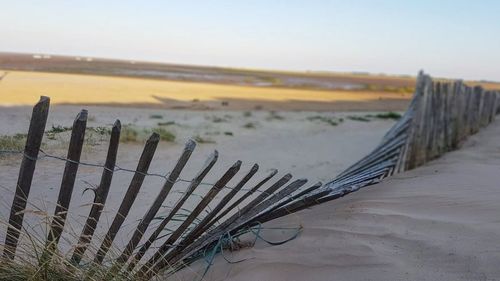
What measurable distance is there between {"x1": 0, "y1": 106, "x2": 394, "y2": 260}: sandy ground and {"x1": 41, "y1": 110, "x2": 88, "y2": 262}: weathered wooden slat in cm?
18

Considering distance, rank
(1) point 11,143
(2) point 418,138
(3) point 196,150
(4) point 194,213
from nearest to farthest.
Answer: (4) point 194,213 < (1) point 11,143 < (2) point 418,138 < (3) point 196,150

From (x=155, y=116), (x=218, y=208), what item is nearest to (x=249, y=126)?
(x=155, y=116)

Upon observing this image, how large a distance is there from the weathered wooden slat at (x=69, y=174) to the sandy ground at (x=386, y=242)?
913 millimetres

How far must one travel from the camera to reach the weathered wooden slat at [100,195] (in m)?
3.09

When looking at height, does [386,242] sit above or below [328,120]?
above

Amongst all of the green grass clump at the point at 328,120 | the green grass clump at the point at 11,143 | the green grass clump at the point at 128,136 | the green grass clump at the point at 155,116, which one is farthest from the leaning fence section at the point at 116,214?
the green grass clump at the point at 328,120

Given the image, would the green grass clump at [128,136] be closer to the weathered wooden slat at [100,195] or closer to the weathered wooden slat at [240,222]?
the weathered wooden slat at [240,222]

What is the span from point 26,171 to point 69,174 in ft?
0.76

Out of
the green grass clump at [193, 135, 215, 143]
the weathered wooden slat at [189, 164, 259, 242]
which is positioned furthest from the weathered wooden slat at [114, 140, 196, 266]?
the green grass clump at [193, 135, 215, 143]

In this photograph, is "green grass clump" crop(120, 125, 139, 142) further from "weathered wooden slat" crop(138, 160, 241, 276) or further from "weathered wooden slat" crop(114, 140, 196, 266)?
"weathered wooden slat" crop(114, 140, 196, 266)

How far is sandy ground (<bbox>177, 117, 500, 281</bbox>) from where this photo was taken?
3369 mm

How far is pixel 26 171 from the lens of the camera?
3082mm

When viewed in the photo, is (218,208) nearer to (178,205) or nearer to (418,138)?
(178,205)

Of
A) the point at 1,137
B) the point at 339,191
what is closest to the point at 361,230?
the point at 339,191
